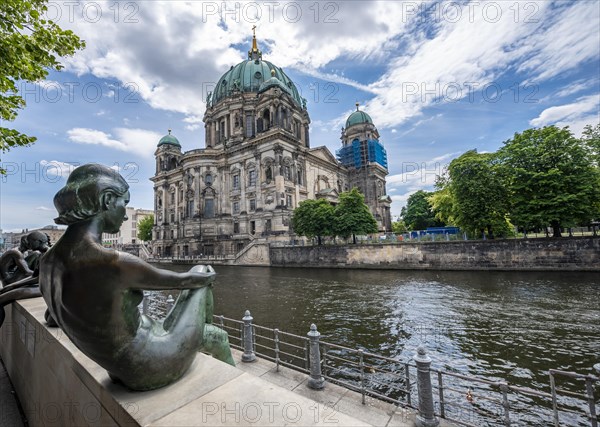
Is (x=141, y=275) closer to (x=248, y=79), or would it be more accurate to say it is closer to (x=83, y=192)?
(x=83, y=192)

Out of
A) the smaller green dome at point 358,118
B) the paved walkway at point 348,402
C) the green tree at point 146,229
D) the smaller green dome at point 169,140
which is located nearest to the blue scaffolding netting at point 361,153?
the smaller green dome at point 358,118

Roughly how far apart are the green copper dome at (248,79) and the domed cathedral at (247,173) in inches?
8.4

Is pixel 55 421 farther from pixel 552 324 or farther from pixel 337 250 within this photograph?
pixel 337 250

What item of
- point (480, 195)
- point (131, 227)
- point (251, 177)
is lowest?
point (480, 195)

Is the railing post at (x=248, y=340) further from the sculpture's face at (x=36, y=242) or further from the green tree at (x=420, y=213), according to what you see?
the green tree at (x=420, y=213)

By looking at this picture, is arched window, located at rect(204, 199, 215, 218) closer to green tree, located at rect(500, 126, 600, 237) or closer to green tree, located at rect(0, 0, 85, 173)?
green tree, located at rect(500, 126, 600, 237)

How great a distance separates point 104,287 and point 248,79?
6301 cm

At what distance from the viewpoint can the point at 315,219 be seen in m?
37.5

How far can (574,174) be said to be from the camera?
76.3 ft

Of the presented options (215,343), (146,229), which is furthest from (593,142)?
(146,229)

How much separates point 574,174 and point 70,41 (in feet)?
106

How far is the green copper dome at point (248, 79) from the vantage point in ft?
188

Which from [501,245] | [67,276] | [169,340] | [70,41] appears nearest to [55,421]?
[169,340]

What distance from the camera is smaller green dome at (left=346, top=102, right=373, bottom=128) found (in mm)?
66188
